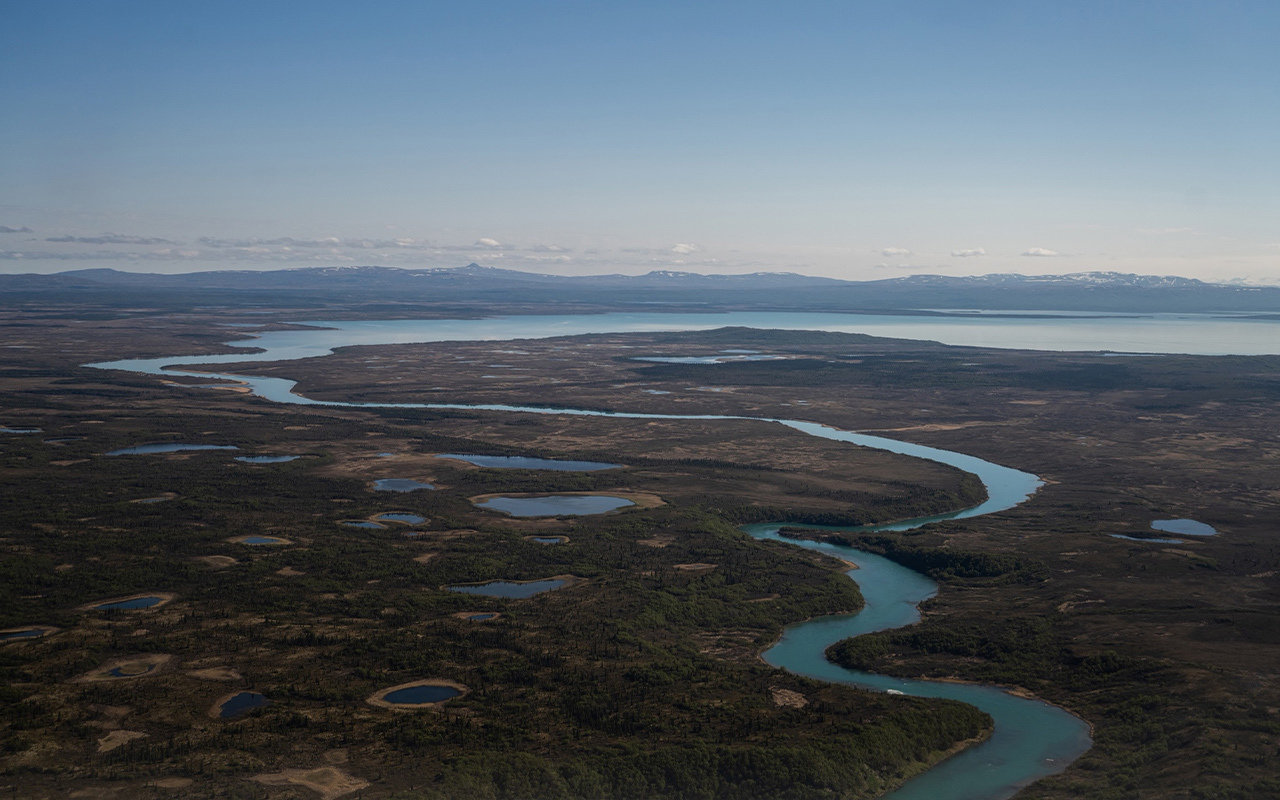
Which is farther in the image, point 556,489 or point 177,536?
point 556,489

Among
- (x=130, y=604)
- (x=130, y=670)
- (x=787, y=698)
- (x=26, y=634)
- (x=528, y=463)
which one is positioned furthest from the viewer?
(x=528, y=463)

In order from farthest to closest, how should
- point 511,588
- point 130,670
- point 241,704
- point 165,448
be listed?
point 165,448
point 511,588
point 130,670
point 241,704

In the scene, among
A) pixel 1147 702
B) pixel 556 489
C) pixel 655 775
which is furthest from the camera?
pixel 556 489

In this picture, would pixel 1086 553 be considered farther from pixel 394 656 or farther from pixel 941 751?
pixel 394 656

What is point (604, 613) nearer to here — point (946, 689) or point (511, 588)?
point (511, 588)

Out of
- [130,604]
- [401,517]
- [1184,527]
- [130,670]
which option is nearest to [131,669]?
[130,670]

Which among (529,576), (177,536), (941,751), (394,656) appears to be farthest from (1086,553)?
(177,536)

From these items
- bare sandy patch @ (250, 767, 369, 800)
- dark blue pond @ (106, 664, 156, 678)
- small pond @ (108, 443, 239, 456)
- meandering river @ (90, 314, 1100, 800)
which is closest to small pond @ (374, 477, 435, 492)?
small pond @ (108, 443, 239, 456)
